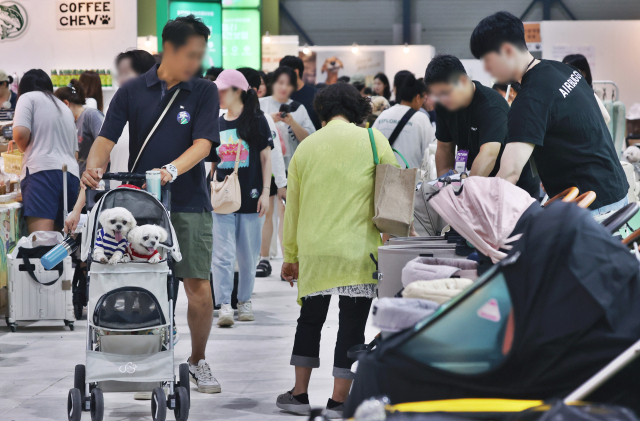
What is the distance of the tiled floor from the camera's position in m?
3.59

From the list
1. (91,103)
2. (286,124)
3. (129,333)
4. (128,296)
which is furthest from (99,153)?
(286,124)

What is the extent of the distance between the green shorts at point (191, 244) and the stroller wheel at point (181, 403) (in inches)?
24.4

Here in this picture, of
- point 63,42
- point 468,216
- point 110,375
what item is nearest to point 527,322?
point 468,216

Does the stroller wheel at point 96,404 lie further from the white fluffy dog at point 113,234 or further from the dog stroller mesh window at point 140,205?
the dog stroller mesh window at point 140,205

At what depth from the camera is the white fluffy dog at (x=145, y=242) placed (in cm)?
318

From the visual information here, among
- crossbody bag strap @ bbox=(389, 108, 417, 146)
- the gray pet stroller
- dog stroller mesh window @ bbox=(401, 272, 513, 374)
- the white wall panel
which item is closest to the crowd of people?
the gray pet stroller

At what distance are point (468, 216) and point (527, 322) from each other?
2.34 ft

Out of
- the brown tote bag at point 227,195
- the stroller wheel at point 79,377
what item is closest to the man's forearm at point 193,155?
the stroller wheel at point 79,377

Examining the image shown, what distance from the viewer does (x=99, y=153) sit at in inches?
142

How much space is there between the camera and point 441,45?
67.2ft

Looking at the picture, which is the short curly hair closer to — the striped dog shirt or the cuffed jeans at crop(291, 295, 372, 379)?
the cuffed jeans at crop(291, 295, 372, 379)

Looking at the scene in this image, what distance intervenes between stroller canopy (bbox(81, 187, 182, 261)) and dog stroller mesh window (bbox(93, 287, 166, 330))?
21 centimetres

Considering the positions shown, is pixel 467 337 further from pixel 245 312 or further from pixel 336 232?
pixel 245 312

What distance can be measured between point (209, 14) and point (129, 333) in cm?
842
